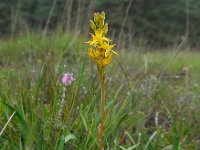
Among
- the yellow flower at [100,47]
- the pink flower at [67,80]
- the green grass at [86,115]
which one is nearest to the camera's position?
the yellow flower at [100,47]

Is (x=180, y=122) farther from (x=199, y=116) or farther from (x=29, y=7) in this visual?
(x=29, y=7)

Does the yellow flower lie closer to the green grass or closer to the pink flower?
the green grass

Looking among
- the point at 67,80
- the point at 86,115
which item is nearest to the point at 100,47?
the point at 86,115

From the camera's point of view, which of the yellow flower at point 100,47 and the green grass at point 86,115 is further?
the green grass at point 86,115

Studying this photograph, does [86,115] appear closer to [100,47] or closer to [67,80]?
[67,80]

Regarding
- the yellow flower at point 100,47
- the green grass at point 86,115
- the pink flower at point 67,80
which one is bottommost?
the green grass at point 86,115

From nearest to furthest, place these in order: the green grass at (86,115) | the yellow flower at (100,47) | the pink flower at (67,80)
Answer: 1. the yellow flower at (100,47)
2. the green grass at (86,115)
3. the pink flower at (67,80)

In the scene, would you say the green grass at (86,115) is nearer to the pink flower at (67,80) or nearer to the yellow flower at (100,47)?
the pink flower at (67,80)

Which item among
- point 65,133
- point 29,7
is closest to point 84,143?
point 65,133

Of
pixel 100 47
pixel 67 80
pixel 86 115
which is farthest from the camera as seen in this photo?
pixel 67 80

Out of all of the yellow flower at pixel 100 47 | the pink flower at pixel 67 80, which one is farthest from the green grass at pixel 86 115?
the yellow flower at pixel 100 47

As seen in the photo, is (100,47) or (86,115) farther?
(86,115)

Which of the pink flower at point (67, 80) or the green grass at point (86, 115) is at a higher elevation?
the pink flower at point (67, 80)
